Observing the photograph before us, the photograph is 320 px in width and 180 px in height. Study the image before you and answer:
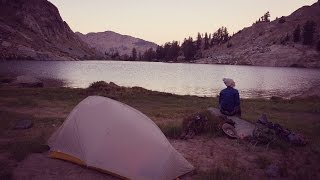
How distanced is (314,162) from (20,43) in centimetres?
16699

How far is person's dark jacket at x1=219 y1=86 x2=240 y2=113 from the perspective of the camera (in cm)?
1502

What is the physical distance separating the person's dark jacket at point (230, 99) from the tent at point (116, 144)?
15.7ft

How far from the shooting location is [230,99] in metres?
15.0

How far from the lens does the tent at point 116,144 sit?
9.70m

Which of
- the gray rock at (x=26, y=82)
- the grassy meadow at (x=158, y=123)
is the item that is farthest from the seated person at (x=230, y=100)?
the gray rock at (x=26, y=82)

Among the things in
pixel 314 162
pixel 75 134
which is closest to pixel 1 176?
pixel 75 134

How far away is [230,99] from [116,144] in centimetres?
669

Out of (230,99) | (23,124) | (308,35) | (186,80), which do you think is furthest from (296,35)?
(23,124)

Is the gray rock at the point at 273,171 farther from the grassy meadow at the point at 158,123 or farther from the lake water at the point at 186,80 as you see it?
the lake water at the point at 186,80

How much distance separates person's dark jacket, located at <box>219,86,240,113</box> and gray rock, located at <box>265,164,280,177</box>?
4.71 metres

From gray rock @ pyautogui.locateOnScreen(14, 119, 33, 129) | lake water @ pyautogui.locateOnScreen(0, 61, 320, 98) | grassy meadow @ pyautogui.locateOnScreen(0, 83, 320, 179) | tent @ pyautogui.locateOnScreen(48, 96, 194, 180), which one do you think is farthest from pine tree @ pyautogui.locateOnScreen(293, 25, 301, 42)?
tent @ pyautogui.locateOnScreen(48, 96, 194, 180)

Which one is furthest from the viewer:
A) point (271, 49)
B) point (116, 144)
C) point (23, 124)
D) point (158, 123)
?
point (271, 49)

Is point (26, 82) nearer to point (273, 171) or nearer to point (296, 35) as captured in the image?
point (273, 171)

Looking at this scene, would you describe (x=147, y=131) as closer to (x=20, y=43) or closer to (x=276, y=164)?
(x=276, y=164)
